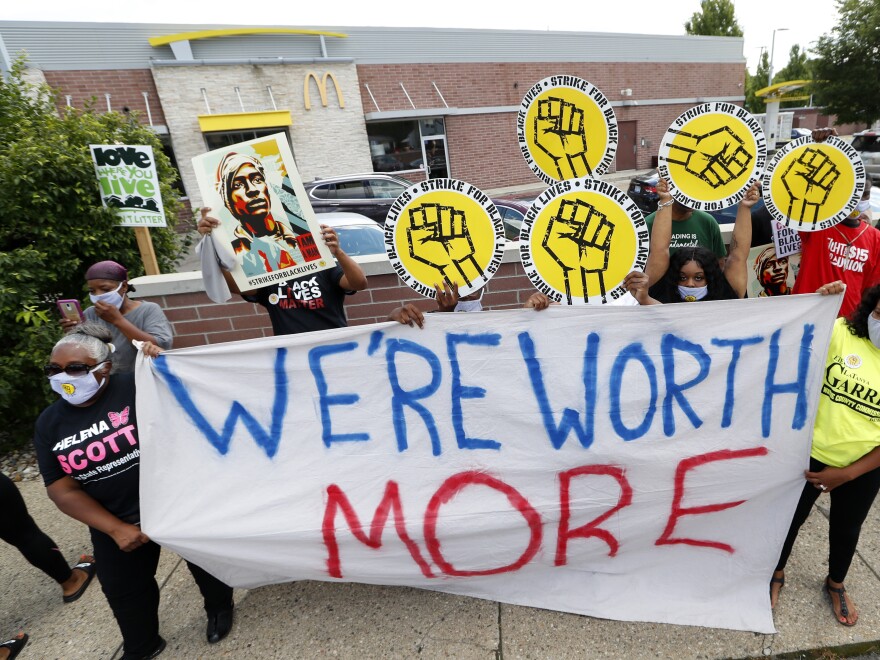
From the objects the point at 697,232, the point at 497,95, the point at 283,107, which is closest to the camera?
the point at 697,232

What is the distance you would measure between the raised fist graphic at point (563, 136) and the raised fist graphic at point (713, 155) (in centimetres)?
44

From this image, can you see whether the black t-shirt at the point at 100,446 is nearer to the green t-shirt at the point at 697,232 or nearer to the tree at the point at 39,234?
the tree at the point at 39,234

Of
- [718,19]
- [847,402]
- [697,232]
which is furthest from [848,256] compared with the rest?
[718,19]

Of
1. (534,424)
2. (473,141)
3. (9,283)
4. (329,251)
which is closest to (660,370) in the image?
(534,424)

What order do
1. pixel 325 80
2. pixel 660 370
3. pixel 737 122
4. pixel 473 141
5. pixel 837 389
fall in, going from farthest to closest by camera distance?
pixel 473 141
pixel 325 80
pixel 737 122
pixel 660 370
pixel 837 389

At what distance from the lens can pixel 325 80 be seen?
15.5 m

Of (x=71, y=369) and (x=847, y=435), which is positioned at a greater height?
(x=71, y=369)

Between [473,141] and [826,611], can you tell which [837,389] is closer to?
[826,611]

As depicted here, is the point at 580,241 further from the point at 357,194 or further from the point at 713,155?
the point at 357,194

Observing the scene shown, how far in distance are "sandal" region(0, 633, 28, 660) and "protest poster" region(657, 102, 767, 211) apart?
13.1 feet

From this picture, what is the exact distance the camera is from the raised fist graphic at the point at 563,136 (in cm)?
260

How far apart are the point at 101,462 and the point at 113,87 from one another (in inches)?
614

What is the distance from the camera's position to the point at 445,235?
2270 millimetres

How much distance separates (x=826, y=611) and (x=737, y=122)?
234 cm
